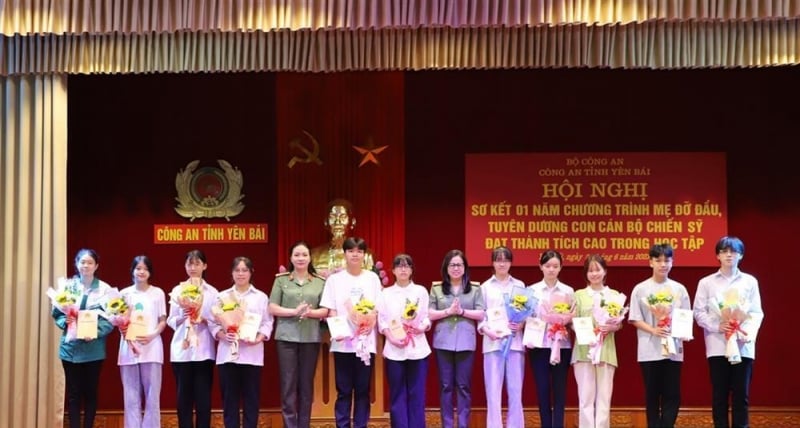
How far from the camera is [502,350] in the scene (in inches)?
277

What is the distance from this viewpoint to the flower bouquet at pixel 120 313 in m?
6.88

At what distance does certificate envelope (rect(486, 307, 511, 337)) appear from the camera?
272 inches

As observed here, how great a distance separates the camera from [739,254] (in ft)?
22.2

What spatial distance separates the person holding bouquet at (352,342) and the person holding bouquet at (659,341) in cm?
191

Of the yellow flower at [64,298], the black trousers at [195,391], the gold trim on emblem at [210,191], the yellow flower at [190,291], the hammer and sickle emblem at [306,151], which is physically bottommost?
the black trousers at [195,391]

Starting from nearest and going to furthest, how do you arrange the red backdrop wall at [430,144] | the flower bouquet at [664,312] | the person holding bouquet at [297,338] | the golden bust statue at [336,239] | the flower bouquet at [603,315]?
the flower bouquet at [664,312] < the flower bouquet at [603,315] < the person holding bouquet at [297,338] < the golden bust statue at [336,239] < the red backdrop wall at [430,144]

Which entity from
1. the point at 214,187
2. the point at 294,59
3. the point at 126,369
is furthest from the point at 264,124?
the point at 126,369

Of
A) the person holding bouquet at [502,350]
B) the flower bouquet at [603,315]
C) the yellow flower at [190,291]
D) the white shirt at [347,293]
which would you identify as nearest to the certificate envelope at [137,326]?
the yellow flower at [190,291]

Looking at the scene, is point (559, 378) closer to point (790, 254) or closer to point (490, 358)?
point (490, 358)

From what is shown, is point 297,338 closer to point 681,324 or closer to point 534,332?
point 534,332

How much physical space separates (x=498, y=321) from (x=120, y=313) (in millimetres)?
2729

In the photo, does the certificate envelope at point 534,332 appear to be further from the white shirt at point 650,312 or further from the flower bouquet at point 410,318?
the flower bouquet at point 410,318

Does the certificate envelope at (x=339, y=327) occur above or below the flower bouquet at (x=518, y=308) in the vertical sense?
below

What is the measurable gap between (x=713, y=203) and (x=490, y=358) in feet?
8.93
